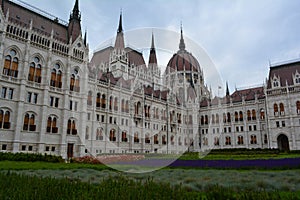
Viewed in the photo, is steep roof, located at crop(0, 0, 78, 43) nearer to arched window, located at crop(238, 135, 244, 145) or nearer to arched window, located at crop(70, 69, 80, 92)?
arched window, located at crop(70, 69, 80, 92)

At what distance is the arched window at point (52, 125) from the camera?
133 feet

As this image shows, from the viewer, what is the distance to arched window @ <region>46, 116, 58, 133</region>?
4050 cm

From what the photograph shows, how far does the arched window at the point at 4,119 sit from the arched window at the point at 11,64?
6234 mm

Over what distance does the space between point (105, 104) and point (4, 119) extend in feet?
74.8

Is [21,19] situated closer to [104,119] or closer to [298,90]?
[104,119]

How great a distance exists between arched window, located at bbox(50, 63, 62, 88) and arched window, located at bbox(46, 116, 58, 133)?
6.08 meters

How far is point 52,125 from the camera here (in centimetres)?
4106

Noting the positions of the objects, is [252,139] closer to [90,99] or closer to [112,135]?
[112,135]

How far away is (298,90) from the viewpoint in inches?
2576

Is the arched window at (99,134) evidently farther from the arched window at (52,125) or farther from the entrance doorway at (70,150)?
the arched window at (52,125)

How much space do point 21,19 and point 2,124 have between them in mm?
18788

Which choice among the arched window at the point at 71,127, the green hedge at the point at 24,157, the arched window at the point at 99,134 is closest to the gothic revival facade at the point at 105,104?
the arched window at the point at 71,127

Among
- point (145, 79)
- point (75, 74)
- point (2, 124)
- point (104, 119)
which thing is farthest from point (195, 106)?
point (2, 124)

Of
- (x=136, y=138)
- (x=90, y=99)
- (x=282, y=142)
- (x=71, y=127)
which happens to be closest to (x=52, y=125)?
(x=71, y=127)
